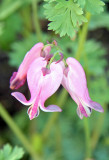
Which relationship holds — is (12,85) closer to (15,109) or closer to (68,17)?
(68,17)

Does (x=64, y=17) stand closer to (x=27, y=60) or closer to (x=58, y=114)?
(x=27, y=60)

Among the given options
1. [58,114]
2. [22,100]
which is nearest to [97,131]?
[58,114]

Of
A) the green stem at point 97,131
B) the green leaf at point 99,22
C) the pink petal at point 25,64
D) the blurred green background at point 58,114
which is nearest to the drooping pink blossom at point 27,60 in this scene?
the pink petal at point 25,64

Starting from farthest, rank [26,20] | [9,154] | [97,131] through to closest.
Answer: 1. [26,20]
2. [97,131]
3. [9,154]

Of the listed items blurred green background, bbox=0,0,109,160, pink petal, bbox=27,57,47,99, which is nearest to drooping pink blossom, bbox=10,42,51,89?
pink petal, bbox=27,57,47,99

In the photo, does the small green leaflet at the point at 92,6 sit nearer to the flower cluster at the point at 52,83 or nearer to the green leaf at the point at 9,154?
the flower cluster at the point at 52,83

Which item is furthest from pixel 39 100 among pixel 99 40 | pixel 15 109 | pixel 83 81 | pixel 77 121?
pixel 99 40
